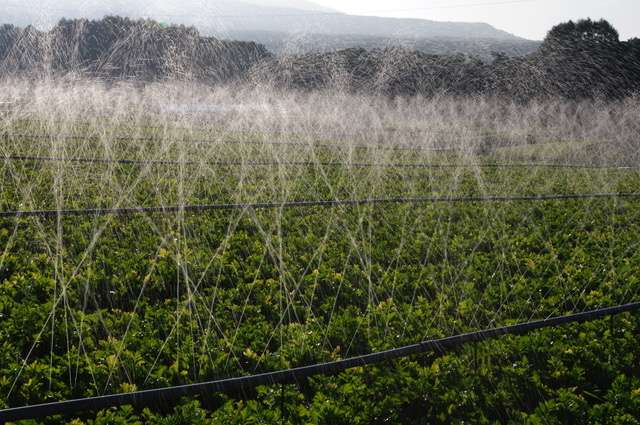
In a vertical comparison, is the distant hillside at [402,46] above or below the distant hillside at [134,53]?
above

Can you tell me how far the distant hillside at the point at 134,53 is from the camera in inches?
1092

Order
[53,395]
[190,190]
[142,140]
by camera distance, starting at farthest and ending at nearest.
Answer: [142,140] < [190,190] < [53,395]

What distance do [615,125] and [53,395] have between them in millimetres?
26144

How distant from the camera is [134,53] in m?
36.8

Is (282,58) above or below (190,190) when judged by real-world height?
above

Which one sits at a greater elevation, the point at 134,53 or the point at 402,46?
the point at 402,46

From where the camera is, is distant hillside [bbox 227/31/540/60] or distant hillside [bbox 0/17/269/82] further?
distant hillside [bbox 227/31/540/60]

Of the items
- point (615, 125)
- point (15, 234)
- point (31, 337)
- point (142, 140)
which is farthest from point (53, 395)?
point (615, 125)

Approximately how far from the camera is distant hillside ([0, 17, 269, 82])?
1092 inches

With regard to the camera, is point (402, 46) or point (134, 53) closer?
point (402, 46)

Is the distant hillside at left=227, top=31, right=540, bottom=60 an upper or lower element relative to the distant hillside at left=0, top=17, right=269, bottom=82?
upper

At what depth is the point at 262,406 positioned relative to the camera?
333cm

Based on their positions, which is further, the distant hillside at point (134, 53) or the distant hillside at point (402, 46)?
the distant hillside at point (402, 46)

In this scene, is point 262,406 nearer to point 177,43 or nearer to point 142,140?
point 142,140
